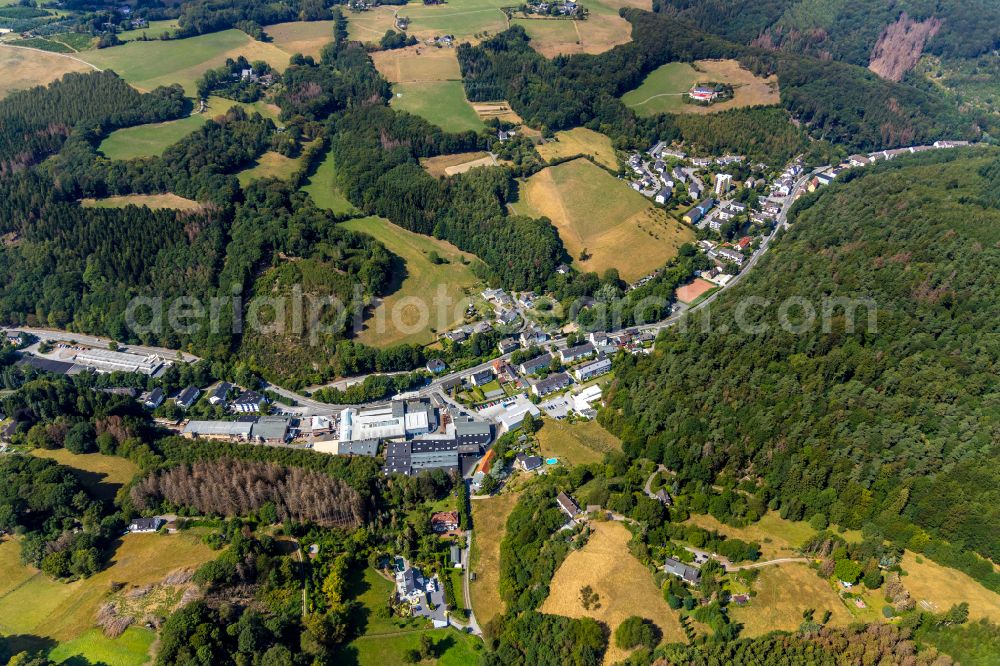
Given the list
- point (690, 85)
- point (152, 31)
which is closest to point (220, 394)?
point (690, 85)

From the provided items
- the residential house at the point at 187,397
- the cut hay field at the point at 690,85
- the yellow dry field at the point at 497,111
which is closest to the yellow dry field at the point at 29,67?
the yellow dry field at the point at 497,111

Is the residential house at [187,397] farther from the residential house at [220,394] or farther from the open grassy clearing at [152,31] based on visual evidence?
the open grassy clearing at [152,31]

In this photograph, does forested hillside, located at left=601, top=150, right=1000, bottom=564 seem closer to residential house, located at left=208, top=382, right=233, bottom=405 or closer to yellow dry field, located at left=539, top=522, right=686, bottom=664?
yellow dry field, located at left=539, top=522, right=686, bottom=664

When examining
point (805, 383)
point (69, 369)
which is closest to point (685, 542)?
point (805, 383)

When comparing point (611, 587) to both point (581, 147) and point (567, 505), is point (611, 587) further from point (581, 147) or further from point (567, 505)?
point (581, 147)

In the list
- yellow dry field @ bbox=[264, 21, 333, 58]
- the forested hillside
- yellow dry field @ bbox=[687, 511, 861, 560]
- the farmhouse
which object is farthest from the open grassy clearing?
the farmhouse

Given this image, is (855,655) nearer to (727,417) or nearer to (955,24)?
(727,417)
